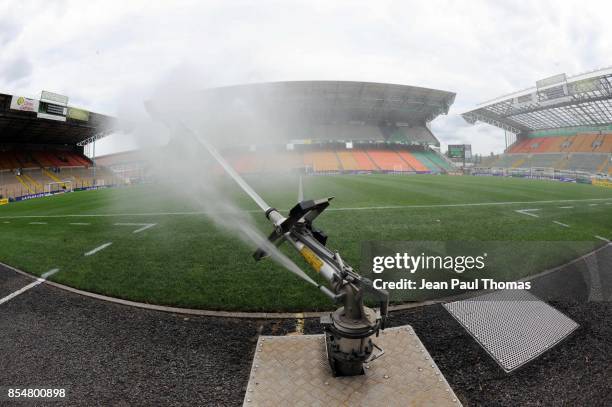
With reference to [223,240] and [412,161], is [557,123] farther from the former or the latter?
[223,240]

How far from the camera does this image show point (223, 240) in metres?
9.65

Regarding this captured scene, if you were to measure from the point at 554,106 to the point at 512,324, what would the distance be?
223ft

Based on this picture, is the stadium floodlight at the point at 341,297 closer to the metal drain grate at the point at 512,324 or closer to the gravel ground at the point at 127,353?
the gravel ground at the point at 127,353

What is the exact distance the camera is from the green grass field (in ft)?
19.8

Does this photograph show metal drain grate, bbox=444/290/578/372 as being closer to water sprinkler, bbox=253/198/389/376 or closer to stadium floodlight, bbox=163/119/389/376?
water sprinkler, bbox=253/198/389/376

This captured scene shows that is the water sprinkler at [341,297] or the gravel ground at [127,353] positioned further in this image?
the gravel ground at [127,353]

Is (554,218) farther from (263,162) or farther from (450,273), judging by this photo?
(263,162)

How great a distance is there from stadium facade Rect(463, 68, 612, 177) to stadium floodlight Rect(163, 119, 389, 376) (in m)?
55.6

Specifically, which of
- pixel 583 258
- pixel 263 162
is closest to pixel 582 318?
pixel 583 258

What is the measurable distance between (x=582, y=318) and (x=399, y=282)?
2826 millimetres

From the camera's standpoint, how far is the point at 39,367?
13.0 ft

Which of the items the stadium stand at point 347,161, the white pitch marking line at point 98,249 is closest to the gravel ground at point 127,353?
the white pitch marking line at point 98,249

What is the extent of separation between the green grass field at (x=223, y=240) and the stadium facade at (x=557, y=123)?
4407 centimetres

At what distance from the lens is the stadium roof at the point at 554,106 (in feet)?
148
